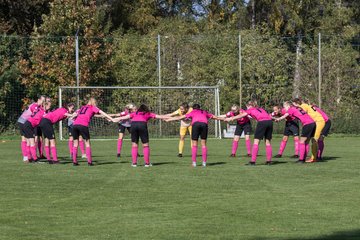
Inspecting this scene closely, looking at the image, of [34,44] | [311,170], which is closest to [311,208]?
[311,170]

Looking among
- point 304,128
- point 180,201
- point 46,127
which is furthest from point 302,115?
point 180,201

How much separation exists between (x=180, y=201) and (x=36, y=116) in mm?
10565

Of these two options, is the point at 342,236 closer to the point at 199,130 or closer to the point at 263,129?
the point at 199,130

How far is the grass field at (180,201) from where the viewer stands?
1236cm

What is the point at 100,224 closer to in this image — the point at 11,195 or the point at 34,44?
the point at 11,195

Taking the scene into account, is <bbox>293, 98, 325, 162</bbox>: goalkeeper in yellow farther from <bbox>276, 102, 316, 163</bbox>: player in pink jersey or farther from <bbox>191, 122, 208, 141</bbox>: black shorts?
<bbox>191, 122, 208, 141</bbox>: black shorts

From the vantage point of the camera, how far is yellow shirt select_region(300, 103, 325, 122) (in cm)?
2556

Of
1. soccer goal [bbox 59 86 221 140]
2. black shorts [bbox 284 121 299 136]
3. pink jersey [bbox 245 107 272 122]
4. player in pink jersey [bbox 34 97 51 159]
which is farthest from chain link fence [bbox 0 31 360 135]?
pink jersey [bbox 245 107 272 122]

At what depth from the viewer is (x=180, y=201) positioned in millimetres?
15531

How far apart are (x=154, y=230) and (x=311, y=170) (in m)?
Answer: 10.4

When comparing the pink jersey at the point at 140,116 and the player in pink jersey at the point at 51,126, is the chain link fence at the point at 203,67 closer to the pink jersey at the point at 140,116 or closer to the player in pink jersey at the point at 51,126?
the player in pink jersey at the point at 51,126

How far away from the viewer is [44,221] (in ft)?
43.2

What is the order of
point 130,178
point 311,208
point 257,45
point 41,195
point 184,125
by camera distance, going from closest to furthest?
1. point 311,208
2. point 41,195
3. point 130,178
4. point 184,125
5. point 257,45

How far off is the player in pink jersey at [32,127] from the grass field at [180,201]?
71 cm
